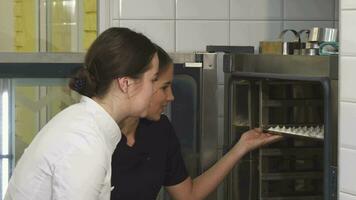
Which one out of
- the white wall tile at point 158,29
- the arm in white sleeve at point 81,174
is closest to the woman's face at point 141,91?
the arm in white sleeve at point 81,174

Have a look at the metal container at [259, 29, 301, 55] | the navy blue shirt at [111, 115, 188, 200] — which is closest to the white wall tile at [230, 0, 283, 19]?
the metal container at [259, 29, 301, 55]

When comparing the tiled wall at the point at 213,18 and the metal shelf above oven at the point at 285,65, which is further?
the tiled wall at the point at 213,18

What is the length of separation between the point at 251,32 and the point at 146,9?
1.38ft

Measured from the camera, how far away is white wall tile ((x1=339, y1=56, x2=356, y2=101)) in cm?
146

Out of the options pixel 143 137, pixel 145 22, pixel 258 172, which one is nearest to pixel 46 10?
pixel 145 22

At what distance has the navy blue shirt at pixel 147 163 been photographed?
1801mm

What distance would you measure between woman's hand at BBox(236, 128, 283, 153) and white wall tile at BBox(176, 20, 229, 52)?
0.60 metres

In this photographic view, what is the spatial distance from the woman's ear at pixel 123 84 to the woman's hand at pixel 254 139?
587mm

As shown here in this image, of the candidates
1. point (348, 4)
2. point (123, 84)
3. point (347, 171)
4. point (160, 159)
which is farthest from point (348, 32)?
point (160, 159)

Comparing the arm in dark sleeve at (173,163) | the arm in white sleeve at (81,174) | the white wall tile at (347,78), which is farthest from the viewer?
the arm in dark sleeve at (173,163)

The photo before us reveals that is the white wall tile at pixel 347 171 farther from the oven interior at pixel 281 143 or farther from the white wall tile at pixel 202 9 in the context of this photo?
the white wall tile at pixel 202 9

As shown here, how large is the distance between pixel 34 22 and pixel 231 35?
94cm

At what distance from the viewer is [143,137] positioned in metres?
1.87

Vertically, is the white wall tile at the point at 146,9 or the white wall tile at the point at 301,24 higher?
the white wall tile at the point at 146,9
